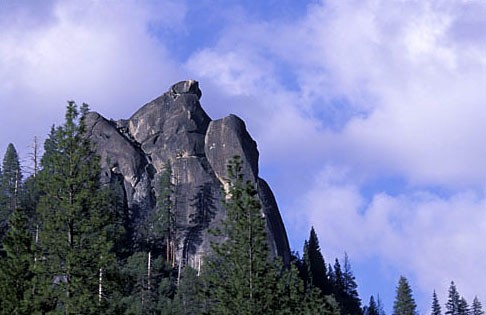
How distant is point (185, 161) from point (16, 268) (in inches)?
2339

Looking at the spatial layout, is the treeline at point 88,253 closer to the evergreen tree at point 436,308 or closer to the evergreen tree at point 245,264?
the evergreen tree at point 245,264

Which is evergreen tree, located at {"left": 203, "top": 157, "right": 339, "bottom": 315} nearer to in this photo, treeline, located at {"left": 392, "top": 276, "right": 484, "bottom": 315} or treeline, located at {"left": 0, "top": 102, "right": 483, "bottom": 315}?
treeline, located at {"left": 0, "top": 102, "right": 483, "bottom": 315}

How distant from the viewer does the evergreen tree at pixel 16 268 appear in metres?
34.1

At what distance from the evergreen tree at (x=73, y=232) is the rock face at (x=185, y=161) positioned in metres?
54.0

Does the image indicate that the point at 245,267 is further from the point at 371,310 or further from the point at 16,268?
the point at 371,310

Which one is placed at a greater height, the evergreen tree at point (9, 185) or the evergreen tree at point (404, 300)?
the evergreen tree at point (9, 185)

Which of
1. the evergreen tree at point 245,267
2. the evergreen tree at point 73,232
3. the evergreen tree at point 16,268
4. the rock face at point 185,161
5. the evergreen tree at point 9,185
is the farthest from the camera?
the rock face at point 185,161

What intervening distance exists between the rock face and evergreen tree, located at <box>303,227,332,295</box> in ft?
21.0

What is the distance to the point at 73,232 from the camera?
107 feet

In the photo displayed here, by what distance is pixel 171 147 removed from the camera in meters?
95.2

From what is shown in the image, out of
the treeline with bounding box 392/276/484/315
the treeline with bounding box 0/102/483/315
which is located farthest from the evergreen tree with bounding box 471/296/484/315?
the treeline with bounding box 0/102/483/315

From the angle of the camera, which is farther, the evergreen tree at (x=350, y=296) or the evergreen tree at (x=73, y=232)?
the evergreen tree at (x=350, y=296)

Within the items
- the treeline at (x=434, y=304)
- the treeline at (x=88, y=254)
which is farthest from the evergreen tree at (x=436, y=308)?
the treeline at (x=88, y=254)

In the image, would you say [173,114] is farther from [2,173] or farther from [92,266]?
[92,266]
